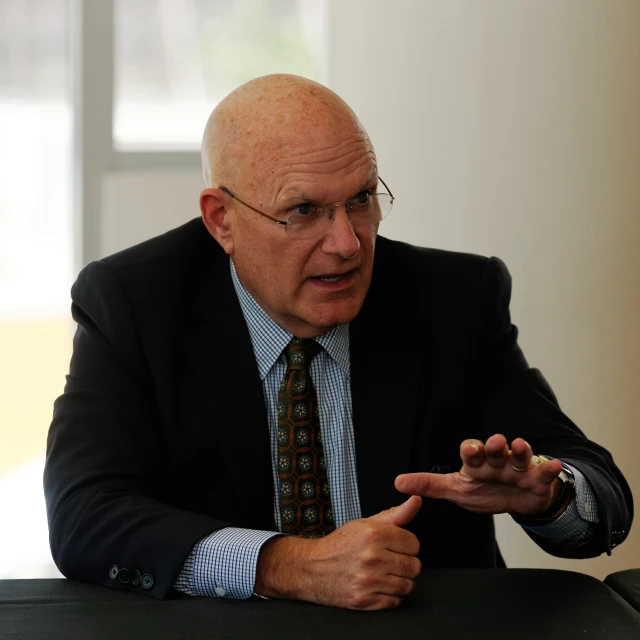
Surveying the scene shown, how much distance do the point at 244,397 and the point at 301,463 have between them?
7.0 inches

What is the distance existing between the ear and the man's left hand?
77 cm

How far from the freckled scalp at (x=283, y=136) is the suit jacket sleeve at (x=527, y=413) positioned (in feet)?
1.47

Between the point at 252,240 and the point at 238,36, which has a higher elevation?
the point at 238,36

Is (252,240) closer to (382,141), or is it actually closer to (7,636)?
(7,636)

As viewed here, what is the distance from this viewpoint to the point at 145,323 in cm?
205

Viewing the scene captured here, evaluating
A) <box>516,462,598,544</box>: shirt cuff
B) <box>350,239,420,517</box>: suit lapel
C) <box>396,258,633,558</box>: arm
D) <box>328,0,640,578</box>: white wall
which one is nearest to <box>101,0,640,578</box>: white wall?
<box>328,0,640,578</box>: white wall

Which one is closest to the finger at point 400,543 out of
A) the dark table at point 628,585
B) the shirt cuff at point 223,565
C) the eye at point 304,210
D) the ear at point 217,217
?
the shirt cuff at point 223,565

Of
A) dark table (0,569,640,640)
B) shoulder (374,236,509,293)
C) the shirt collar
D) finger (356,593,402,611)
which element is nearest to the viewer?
dark table (0,569,640,640)

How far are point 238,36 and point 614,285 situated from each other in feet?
6.76

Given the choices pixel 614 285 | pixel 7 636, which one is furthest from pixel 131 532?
pixel 614 285

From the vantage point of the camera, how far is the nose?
6.38 ft

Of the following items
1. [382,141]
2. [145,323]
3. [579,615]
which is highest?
[382,141]

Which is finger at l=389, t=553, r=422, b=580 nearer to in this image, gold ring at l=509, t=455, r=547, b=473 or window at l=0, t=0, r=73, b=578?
gold ring at l=509, t=455, r=547, b=473

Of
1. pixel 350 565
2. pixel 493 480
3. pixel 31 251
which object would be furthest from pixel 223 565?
pixel 31 251
